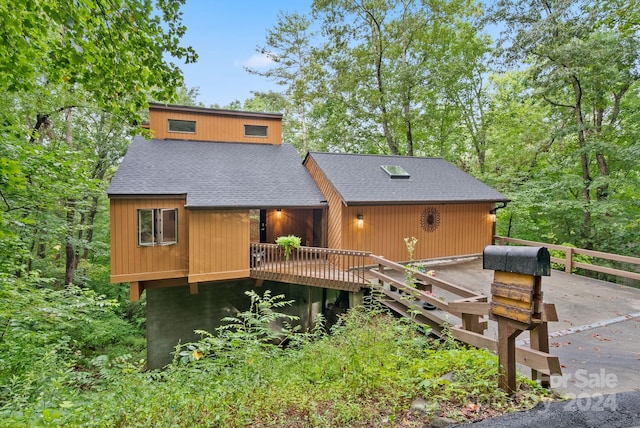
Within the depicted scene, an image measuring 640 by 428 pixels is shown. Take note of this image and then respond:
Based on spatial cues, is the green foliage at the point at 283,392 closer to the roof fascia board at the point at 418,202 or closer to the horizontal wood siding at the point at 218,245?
the horizontal wood siding at the point at 218,245

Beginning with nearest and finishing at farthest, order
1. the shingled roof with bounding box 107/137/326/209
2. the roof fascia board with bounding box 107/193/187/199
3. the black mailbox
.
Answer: the black mailbox
the roof fascia board with bounding box 107/193/187/199
the shingled roof with bounding box 107/137/326/209

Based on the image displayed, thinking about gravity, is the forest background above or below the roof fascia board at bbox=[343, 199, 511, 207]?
above

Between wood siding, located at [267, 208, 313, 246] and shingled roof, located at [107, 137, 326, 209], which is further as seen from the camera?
wood siding, located at [267, 208, 313, 246]

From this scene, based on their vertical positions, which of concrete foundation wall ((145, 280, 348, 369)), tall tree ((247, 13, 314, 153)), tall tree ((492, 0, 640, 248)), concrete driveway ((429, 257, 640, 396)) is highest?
tall tree ((247, 13, 314, 153))

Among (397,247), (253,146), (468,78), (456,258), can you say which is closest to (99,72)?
(253,146)

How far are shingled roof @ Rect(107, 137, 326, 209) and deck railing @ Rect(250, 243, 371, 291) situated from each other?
1.37 meters

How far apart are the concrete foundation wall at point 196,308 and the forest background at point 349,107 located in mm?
1434

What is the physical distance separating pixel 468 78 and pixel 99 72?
16611 mm

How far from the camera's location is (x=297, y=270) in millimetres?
7766

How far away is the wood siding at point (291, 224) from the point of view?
10.5 m

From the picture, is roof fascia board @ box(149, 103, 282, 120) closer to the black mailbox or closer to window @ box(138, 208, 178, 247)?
window @ box(138, 208, 178, 247)

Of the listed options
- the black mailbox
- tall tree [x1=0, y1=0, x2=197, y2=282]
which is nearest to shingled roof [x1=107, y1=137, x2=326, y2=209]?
tall tree [x1=0, y1=0, x2=197, y2=282]

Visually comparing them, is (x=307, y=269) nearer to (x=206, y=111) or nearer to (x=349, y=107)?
(x=206, y=111)

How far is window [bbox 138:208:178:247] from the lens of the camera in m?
7.24
